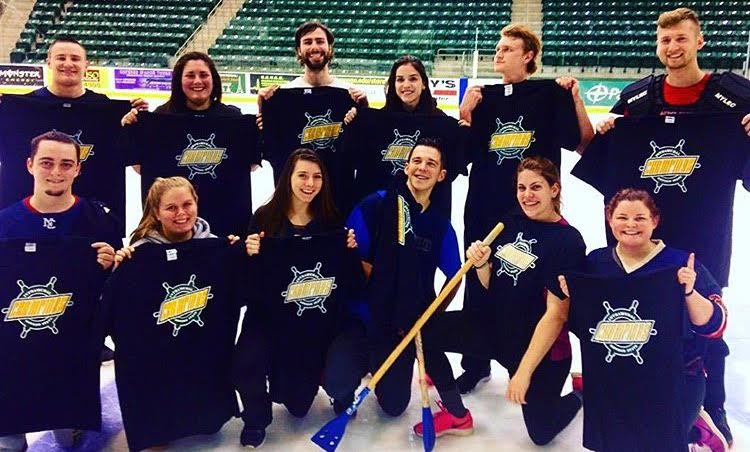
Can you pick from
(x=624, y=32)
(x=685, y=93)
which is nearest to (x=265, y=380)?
(x=685, y=93)

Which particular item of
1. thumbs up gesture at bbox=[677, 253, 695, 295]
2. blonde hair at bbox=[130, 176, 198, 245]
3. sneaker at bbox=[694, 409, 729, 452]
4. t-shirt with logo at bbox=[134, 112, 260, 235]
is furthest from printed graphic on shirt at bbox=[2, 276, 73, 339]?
sneaker at bbox=[694, 409, 729, 452]

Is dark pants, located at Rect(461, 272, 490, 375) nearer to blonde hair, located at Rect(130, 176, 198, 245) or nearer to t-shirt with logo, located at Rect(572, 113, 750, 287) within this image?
t-shirt with logo, located at Rect(572, 113, 750, 287)

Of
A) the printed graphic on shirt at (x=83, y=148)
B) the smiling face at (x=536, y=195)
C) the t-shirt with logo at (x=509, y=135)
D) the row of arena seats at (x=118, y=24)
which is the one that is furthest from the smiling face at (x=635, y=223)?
the row of arena seats at (x=118, y=24)

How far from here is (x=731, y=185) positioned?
2277mm

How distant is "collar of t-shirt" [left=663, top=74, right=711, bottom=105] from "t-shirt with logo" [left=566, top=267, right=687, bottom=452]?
832 millimetres

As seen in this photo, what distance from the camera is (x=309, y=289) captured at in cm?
229

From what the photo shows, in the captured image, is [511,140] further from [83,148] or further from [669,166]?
[83,148]

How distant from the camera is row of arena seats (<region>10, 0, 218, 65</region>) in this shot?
44.9ft

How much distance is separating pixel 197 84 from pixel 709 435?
2371 mm

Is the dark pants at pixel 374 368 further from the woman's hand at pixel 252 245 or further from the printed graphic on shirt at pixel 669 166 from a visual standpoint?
the printed graphic on shirt at pixel 669 166

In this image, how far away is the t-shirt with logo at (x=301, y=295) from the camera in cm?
224

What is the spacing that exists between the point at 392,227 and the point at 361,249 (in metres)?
0.18

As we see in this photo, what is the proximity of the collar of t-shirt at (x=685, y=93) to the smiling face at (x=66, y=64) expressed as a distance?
2.41 metres

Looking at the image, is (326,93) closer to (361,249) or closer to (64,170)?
(361,249)
